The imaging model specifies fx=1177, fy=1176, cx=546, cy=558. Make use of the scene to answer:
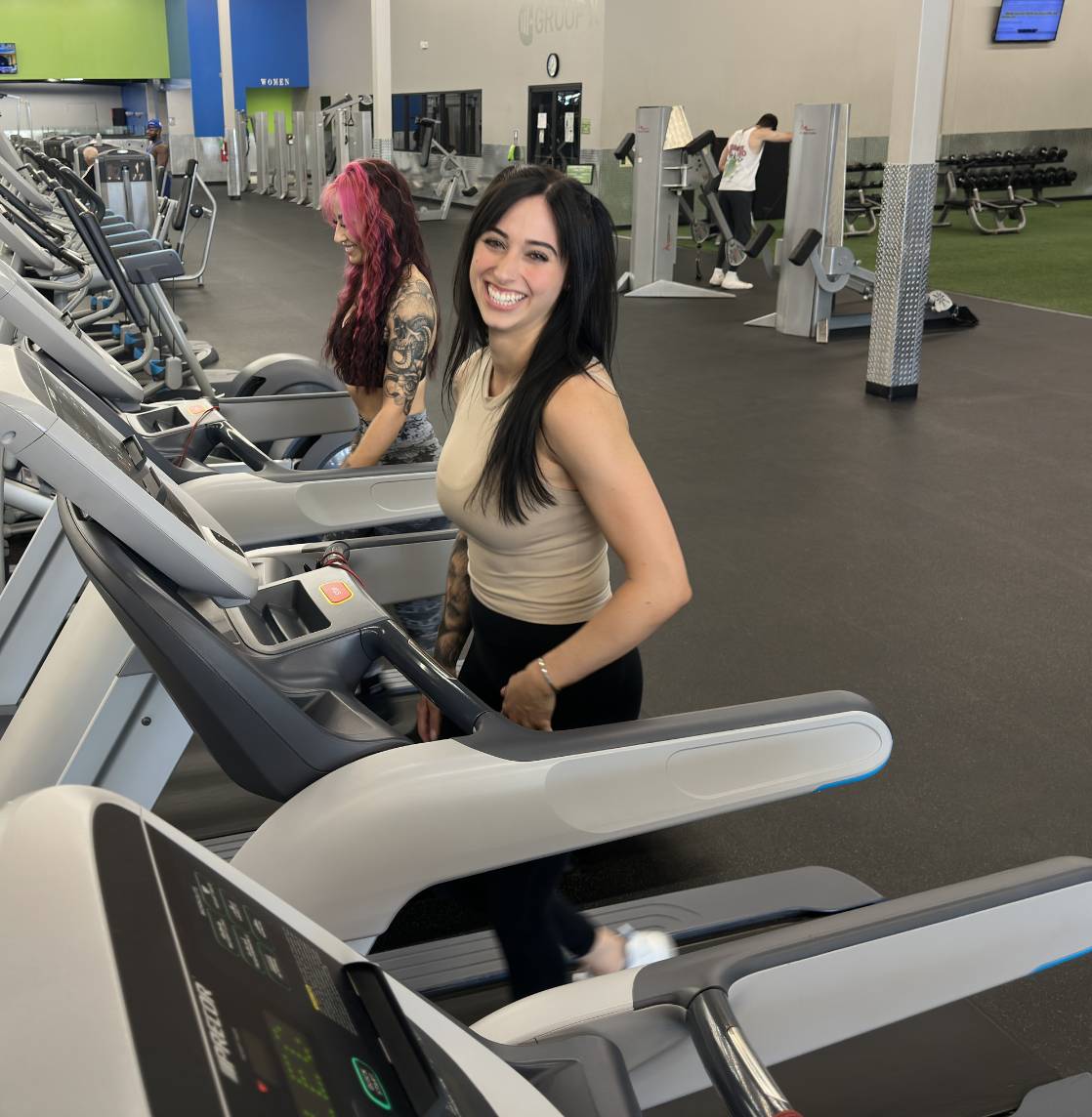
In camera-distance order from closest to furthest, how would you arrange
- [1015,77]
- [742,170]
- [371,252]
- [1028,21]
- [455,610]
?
[455,610]
[371,252]
[742,170]
[1028,21]
[1015,77]

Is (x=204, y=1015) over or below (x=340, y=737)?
over

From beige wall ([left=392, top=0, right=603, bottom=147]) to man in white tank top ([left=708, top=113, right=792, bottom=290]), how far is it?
15.9 ft

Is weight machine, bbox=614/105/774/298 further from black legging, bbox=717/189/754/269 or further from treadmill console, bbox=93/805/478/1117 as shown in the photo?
treadmill console, bbox=93/805/478/1117

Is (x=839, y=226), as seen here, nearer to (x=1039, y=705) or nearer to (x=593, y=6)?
(x=1039, y=705)

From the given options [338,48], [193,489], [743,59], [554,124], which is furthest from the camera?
[338,48]

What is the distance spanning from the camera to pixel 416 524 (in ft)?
10.6

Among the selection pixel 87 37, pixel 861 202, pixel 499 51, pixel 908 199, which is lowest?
pixel 861 202

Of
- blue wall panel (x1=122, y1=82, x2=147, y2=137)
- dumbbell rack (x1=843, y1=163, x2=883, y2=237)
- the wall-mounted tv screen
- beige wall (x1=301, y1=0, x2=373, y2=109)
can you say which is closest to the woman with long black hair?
dumbbell rack (x1=843, y1=163, x2=883, y2=237)

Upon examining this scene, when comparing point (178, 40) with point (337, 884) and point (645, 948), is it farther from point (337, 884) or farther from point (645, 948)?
point (645, 948)

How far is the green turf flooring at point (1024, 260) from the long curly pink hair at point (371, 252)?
733 centimetres

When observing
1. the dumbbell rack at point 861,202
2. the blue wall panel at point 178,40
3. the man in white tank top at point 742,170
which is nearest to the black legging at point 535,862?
the man in white tank top at point 742,170

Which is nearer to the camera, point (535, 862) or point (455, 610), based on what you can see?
point (535, 862)

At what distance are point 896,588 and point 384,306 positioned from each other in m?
1.91

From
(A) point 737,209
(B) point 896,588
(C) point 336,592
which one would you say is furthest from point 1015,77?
(C) point 336,592
